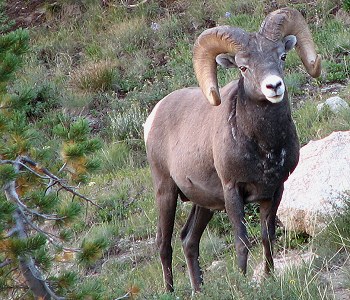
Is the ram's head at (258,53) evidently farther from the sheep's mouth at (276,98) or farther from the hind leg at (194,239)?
the hind leg at (194,239)

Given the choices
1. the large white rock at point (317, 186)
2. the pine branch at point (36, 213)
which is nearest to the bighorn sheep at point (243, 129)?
the large white rock at point (317, 186)

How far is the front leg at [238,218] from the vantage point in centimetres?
698

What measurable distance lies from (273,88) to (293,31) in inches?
44.6

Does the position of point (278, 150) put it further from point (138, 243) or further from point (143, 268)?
point (138, 243)

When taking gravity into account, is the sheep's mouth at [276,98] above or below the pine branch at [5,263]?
above

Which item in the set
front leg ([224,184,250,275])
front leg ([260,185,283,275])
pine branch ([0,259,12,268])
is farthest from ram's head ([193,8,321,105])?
pine branch ([0,259,12,268])

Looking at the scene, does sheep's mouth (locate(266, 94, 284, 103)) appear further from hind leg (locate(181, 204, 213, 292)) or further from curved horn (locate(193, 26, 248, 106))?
hind leg (locate(181, 204, 213, 292))

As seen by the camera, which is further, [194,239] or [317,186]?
[317,186]

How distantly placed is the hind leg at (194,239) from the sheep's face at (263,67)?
1687mm

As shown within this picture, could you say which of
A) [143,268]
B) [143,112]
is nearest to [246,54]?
[143,268]

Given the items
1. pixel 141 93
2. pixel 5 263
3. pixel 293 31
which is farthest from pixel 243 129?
pixel 141 93

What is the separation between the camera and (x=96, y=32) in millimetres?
18062

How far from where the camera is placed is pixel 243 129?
7012mm

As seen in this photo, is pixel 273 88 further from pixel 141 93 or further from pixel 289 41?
pixel 141 93
